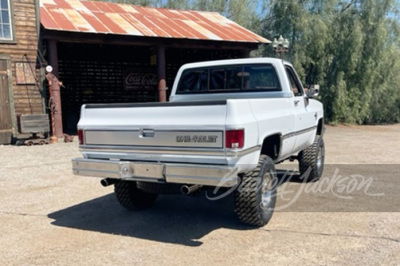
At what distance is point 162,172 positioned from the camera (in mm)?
3797

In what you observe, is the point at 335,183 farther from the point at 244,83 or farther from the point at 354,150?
the point at 354,150

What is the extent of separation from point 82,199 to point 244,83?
3.20 metres

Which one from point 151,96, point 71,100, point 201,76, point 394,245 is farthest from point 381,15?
point 394,245

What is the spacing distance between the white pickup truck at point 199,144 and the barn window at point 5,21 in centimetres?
1002

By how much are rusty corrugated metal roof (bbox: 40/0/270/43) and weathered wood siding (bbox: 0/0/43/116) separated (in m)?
0.53

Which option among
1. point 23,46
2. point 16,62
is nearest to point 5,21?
point 23,46

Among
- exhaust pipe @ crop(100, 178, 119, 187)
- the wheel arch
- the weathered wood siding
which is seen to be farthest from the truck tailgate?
the weathered wood siding

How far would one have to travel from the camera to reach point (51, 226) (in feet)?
15.0

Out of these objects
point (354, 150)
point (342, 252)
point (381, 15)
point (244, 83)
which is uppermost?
point (381, 15)

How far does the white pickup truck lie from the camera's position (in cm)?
362

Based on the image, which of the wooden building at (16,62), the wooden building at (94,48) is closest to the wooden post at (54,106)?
the wooden building at (94,48)

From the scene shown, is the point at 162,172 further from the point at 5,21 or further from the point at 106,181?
the point at 5,21

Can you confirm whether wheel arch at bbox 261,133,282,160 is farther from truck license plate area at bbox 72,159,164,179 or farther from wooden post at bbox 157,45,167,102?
wooden post at bbox 157,45,167,102

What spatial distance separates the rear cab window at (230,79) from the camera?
17.7 ft
